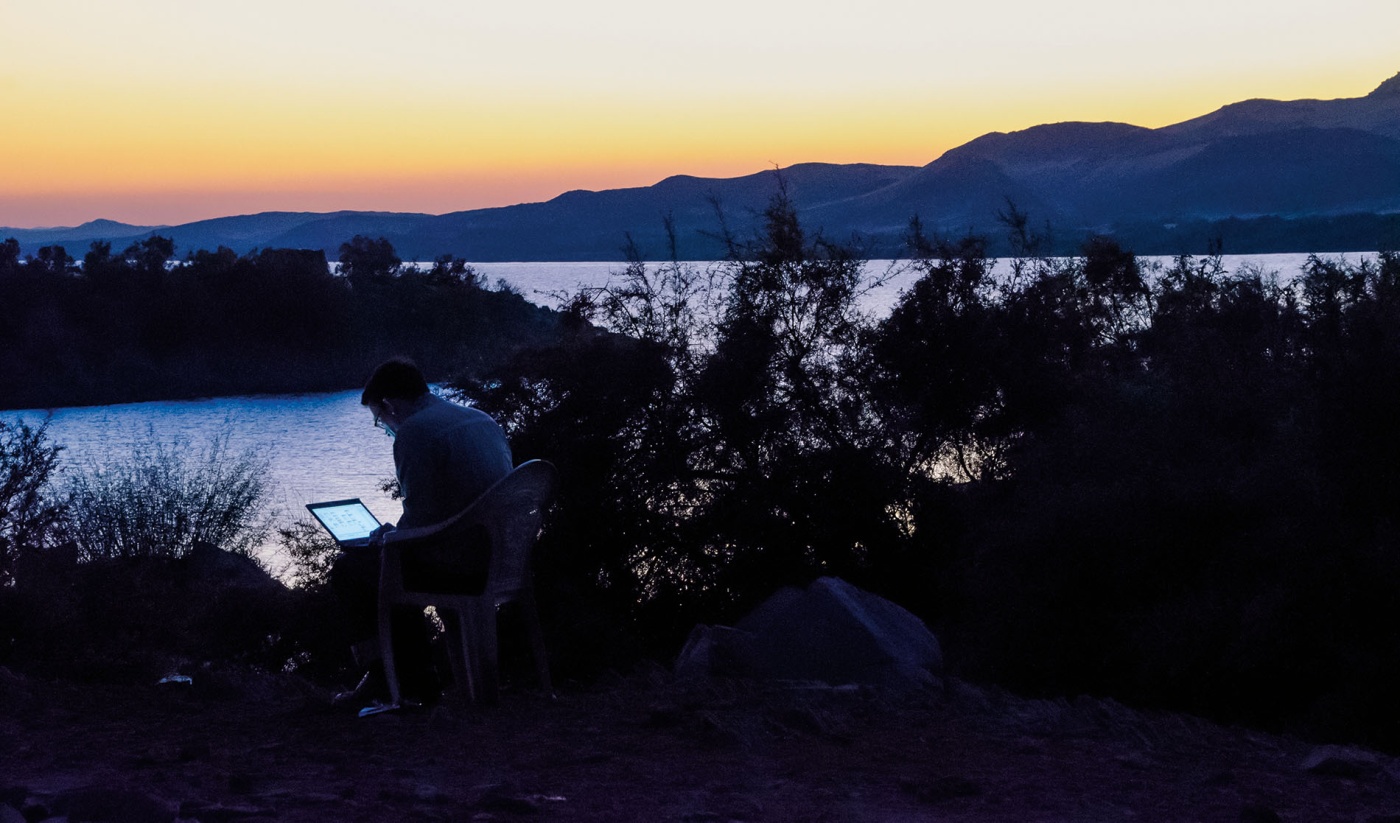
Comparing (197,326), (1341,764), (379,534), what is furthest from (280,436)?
(1341,764)

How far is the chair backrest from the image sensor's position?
533 cm

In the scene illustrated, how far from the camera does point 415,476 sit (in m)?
5.38

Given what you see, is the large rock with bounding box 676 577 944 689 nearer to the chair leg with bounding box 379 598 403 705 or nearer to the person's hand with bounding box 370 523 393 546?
the chair leg with bounding box 379 598 403 705

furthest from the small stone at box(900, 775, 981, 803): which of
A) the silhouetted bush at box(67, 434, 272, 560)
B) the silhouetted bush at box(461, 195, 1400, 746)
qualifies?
the silhouetted bush at box(67, 434, 272, 560)

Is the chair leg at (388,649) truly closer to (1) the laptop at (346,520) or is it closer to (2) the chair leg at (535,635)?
(1) the laptop at (346,520)

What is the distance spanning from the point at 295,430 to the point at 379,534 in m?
32.5

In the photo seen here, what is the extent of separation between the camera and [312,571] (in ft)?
59.3

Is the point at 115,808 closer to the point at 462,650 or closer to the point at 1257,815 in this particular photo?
the point at 462,650

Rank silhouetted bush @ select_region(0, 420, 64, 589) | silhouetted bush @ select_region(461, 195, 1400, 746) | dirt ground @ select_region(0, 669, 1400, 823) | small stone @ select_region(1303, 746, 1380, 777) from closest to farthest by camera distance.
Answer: dirt ground @ select_region(0, 669, 1400, 823), small stone @ select_region(1303, 746, 1380, 777), silhouetted bush @ select_region(0, 420, 64, 589), silhouetted bush @ select_region(461, 195, 1400, 746)

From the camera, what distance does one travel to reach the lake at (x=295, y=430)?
21.0m

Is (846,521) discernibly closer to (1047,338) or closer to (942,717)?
(1047,338)

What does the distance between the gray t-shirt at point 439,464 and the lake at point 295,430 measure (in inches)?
377

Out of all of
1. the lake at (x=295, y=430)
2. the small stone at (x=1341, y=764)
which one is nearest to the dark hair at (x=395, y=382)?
the small stone at (x=1341, y=764)

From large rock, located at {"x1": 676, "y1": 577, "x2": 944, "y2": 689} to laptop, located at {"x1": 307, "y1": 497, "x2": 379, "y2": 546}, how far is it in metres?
3.32
